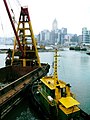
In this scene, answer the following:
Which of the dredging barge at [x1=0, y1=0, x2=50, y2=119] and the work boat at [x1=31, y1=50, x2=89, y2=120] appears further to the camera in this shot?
the dredging barge at [x1=0, y1=0, x2=50, y2=119]

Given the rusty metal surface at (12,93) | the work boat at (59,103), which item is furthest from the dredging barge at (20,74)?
the work boat at (59,103)

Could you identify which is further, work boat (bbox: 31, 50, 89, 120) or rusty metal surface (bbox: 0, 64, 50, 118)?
rusty metal surface (bbox: 0, 64, 50, 118)

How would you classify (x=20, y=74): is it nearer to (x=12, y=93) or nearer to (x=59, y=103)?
(x=12, y=93)

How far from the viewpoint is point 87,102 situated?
71.4 feet

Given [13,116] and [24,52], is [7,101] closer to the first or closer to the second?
[13,116]

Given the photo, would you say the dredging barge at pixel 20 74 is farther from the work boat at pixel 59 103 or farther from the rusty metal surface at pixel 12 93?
the work boat at pixel 59 103

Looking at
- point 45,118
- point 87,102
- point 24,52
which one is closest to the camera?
point 45,118

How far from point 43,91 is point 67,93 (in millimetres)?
2550

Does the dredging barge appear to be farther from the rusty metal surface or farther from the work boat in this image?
the work boat

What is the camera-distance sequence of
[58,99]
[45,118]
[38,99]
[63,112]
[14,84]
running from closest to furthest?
[63,112] → [58,99] → [45,118] → [38,99] → [14,84]

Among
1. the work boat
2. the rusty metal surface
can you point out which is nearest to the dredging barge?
the rusty metal surface

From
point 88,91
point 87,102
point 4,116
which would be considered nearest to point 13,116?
point 4,116

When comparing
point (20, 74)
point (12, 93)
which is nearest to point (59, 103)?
point (12, 93)

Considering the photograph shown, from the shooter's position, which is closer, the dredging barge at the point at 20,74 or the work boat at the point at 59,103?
the work boat at the point at 59,103
